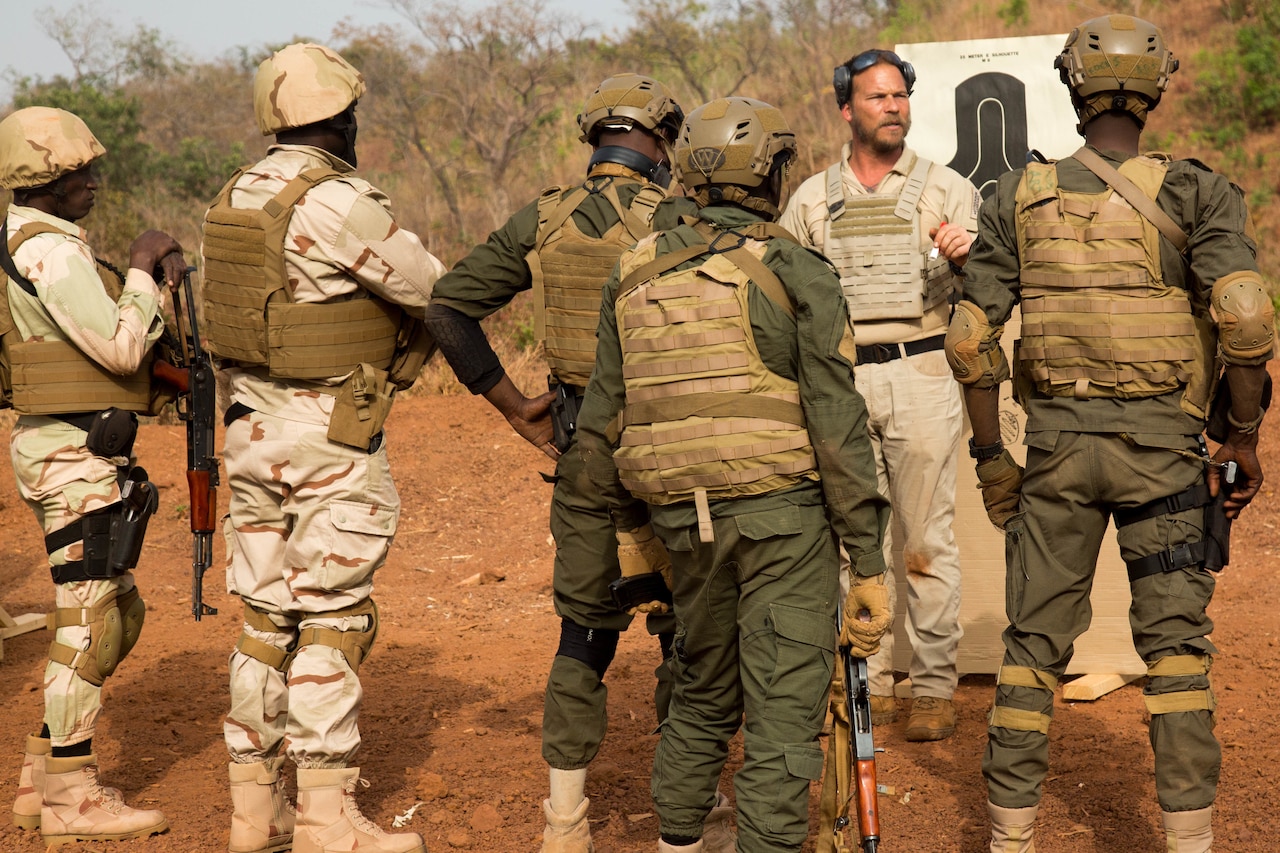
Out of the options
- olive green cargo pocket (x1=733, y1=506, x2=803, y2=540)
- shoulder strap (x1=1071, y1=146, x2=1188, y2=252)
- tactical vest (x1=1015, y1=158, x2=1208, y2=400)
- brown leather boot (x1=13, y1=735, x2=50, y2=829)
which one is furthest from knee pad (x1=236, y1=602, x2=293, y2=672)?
shoulder strap (x1=1071, y1=146, x2=1188, y2=252)

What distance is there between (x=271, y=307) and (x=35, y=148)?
1.16 meters

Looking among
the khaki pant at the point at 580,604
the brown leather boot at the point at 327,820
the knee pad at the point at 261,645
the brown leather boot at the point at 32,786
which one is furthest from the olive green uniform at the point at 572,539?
the brown leather boot at the point at 32,786

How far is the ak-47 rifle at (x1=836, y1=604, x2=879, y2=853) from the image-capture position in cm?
328

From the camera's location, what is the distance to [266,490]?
4.07m

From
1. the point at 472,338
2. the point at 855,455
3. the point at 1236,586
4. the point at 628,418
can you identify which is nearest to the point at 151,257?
the point at 472,338

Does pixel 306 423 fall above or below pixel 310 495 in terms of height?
above

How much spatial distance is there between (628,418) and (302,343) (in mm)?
1182

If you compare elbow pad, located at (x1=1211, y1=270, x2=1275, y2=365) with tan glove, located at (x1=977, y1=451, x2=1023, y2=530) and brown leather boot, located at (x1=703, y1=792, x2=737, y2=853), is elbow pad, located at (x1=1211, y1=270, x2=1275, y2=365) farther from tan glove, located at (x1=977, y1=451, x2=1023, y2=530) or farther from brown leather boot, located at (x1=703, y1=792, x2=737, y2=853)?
brown leather boot, located at (x1=703, y1=792, x2=737, y2=853)

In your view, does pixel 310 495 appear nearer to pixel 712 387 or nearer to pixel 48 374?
pixel 48 374

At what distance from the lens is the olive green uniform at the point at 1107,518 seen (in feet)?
11.2

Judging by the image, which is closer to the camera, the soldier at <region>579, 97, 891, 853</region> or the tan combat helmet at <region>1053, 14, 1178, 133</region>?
the soldier at <region>579, 97, 891, 853</region>

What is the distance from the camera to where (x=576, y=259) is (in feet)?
12.9

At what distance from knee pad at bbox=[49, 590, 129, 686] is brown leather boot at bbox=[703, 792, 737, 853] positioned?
2141mm

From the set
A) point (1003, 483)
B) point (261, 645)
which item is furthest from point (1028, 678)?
point (261, 645)
